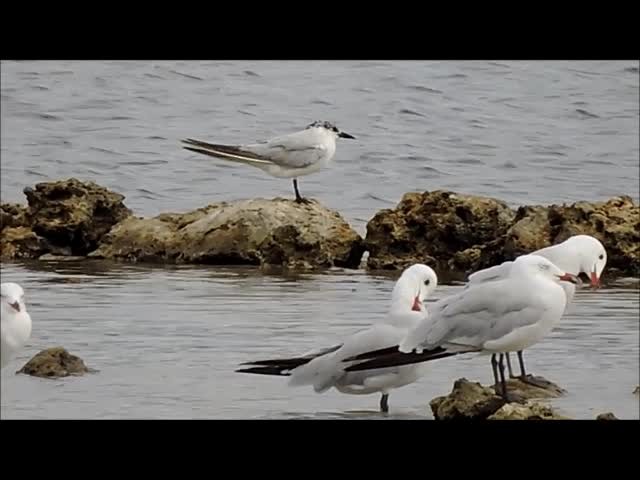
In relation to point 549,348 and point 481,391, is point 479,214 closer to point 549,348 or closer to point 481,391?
point 549,348

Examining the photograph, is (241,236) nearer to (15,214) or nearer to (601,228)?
(15,214)

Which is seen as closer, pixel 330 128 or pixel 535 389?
pixel 535 389

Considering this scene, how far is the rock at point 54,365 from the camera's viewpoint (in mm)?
6344

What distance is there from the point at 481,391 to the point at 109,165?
2254 mm

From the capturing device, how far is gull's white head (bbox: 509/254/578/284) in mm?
5879

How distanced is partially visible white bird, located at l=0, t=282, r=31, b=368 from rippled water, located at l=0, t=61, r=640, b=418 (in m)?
0.31

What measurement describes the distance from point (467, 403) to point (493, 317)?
31 centimetres

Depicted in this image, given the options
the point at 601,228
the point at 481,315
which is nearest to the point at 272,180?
the point at 601,228

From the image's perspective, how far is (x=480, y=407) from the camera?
233 inches

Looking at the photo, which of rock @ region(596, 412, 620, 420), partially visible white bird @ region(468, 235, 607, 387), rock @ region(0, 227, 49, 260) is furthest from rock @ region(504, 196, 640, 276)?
rock @ region(0, 227, 49, 260)

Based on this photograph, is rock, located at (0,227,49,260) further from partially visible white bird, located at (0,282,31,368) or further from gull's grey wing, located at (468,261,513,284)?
gull's grey wing, located at (468,261,513,284)

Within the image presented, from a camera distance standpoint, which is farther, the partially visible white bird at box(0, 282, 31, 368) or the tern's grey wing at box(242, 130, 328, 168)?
the tern's grey wing at box(242, 130, 328, 168)

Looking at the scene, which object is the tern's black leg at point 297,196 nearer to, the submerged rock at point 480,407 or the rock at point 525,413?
the submerged rock at point 480,407

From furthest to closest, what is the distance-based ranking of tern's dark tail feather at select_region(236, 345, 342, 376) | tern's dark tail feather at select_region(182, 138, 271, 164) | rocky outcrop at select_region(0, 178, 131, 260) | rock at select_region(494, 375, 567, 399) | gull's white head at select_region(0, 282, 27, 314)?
1. rocky outcrop at select_region(0, 178, 131, 260)
2. tern's dark tail feather at select_region(182, 138, 271, 164)
3. rock at select_region(494, 375, 567, 399)
4. tern's dark tail feather at select_region(236, 345, 342, 376)
5. gull's white head at select_region(0, 282, 27, 314)
